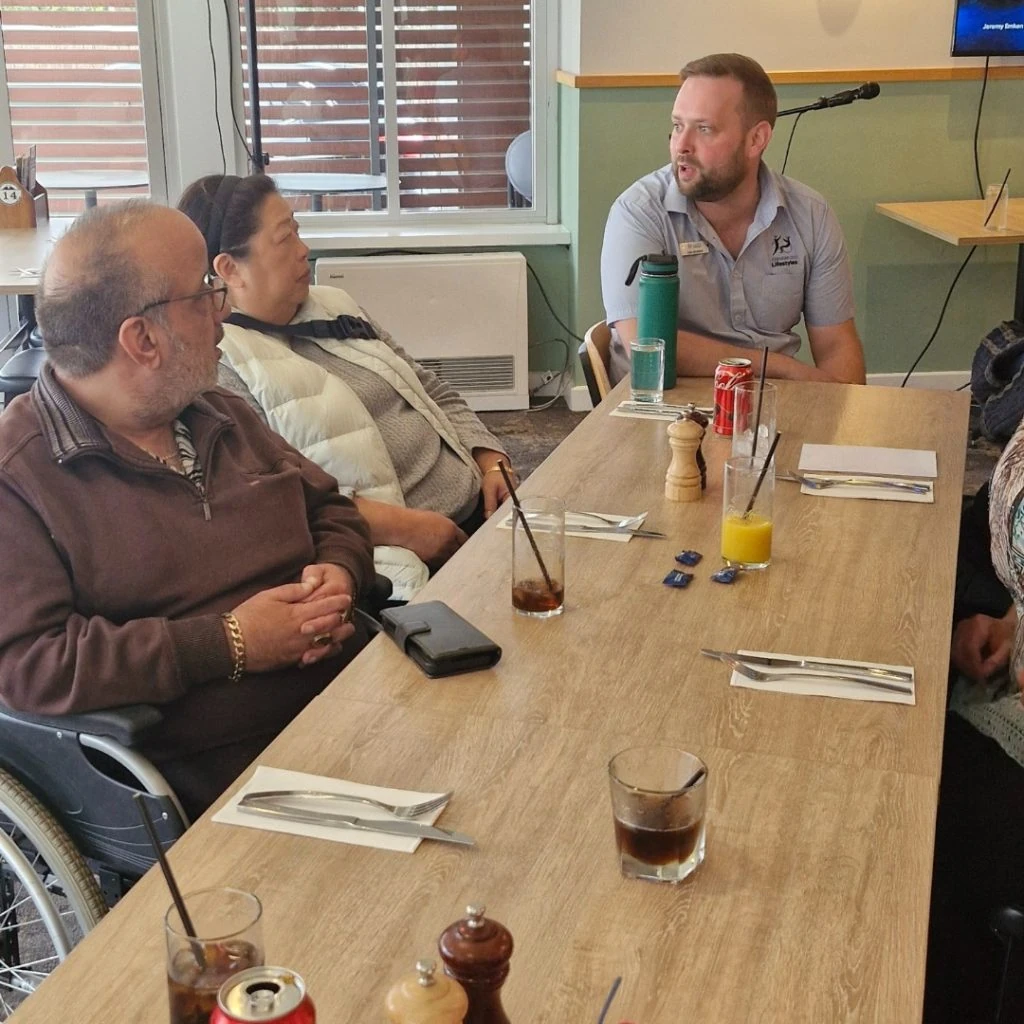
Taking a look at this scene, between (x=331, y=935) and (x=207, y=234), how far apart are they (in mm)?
1734

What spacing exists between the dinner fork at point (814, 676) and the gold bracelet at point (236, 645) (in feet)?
2.20

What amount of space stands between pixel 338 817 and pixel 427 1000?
458mm

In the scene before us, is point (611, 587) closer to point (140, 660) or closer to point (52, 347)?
point (140, 660)

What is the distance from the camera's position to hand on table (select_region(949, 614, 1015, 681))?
2043mm

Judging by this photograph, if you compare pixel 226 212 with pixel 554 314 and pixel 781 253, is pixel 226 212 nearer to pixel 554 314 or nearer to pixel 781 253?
pixel 781 253

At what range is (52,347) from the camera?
1.88 metres

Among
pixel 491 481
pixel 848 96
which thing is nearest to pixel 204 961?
pixel 491 481

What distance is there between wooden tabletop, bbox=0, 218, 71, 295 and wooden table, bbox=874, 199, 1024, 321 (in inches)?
111

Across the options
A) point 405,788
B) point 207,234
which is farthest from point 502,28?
point 405,788

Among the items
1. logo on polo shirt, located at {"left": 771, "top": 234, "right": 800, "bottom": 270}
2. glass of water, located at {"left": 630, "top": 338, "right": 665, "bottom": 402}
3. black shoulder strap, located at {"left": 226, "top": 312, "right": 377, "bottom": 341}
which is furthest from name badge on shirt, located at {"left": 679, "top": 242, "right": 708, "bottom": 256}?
black shoulder strap, located at {"left": 226, "top": 312, "right": 377, "bottom": 341}

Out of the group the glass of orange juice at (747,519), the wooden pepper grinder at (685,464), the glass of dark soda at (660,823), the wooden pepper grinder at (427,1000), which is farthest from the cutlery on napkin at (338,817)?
the wooden pepper grinder at (685,464)

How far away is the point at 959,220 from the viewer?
470 cm

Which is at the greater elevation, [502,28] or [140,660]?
[502,28]

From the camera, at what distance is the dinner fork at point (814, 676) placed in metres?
1.53
